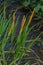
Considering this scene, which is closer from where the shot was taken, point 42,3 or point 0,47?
point 0,47

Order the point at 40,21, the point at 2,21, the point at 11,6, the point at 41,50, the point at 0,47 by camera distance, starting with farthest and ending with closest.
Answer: the point at 11,6 < the point at 40,21 < the point at 41,50 < the point at 2,21 < the point at 0,47

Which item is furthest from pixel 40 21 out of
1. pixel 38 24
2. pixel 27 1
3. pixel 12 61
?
pixel 12 61

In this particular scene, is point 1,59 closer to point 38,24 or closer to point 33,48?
point 33,48

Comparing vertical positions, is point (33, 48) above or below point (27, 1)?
below

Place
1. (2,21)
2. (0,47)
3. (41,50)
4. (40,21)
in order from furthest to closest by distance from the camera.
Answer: (40,21), (41,50), (2,21), (0,47)

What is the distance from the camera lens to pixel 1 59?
8.53 ft

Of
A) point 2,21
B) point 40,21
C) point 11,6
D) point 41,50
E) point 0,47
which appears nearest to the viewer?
point 0,47

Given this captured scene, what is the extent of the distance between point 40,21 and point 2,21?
74 cm

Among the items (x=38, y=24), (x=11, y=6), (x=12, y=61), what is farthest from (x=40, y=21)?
(x=12, y=61)

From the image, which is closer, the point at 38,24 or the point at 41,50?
the point at 41,50

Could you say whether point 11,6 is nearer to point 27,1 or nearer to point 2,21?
point 27,1

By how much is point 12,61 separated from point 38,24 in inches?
35.2

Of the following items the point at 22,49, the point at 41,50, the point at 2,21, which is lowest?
the point at 41,50

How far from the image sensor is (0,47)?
102 inches
